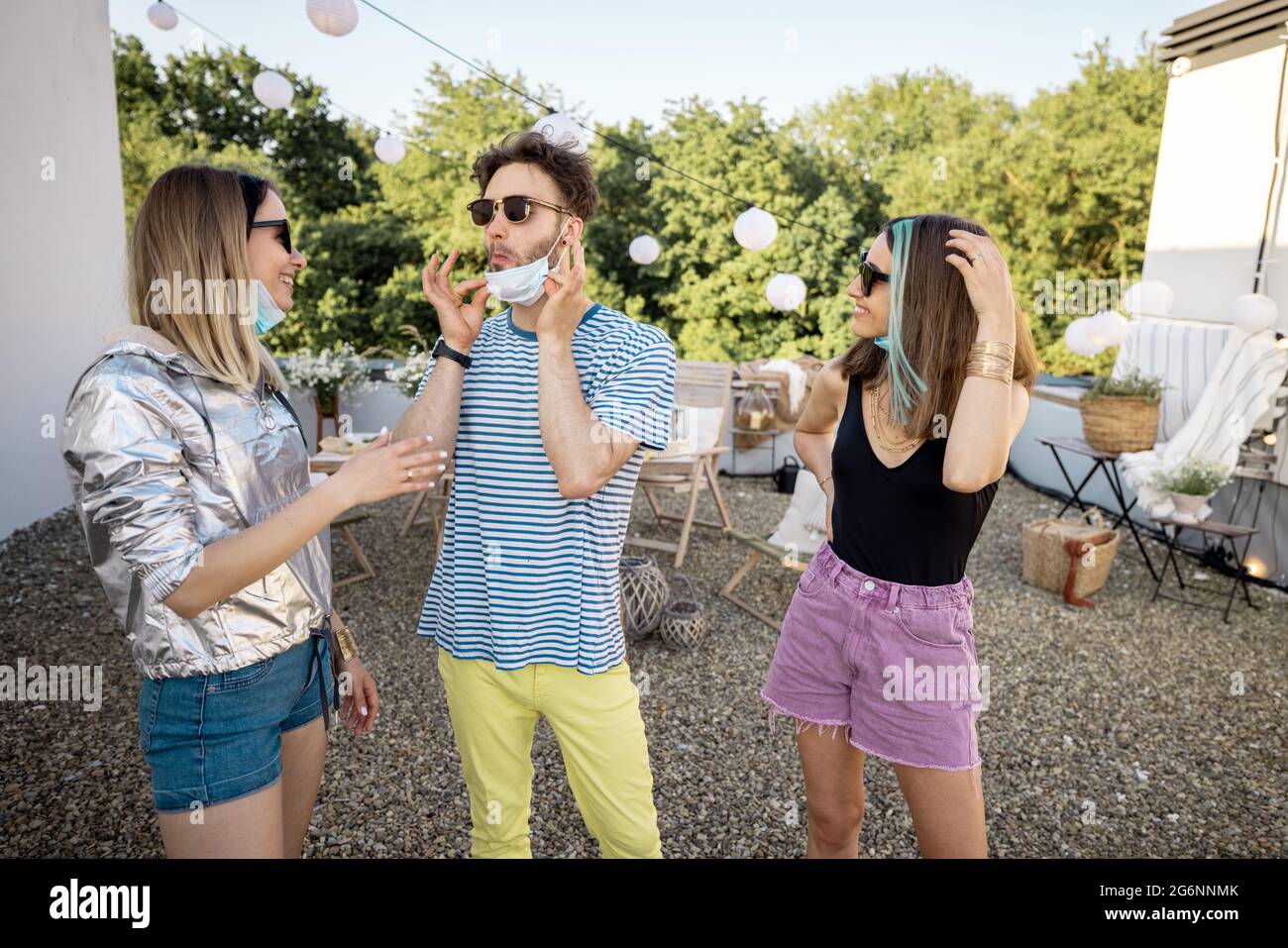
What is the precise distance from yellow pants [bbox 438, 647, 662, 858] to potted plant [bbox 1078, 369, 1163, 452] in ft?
19.2

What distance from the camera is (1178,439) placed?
606 cm

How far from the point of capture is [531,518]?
1.62 m

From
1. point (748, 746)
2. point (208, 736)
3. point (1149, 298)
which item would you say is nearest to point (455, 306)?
point (208, 736)

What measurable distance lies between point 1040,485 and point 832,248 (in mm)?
7360

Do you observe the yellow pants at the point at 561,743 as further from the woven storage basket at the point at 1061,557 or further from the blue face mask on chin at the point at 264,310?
the woven storage basket at the point at 1061,557

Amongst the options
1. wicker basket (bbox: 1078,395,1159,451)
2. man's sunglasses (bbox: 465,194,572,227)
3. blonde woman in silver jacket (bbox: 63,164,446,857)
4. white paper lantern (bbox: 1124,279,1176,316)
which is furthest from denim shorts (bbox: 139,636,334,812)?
white paper lantern (bbox: 1124,279,1176,316)

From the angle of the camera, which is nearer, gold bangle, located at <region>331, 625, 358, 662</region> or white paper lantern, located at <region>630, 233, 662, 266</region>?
gold bangle, located at <region>331, 625, 358, 662</region>

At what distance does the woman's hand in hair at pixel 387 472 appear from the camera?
50.7 inches

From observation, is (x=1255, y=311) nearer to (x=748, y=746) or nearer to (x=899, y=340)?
(x=748, y=746)

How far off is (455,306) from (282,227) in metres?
0.37

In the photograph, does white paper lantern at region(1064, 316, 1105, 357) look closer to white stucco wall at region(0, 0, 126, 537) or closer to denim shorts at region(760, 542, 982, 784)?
denim shorts at region(760, 542, 982, 784)

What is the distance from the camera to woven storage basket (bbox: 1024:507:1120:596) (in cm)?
541
